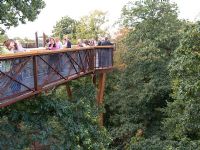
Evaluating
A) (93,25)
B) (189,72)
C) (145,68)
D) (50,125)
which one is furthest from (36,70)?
(93,25)

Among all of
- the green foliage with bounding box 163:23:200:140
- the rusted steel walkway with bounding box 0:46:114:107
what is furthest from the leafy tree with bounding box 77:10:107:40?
the rusted steel walkway with bounding box 0:46:114:107

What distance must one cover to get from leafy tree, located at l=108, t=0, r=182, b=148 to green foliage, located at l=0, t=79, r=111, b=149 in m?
8.53

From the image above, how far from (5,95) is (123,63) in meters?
15.3

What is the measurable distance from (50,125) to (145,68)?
39.3 feet

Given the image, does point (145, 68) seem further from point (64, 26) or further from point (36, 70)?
point (64, 26)

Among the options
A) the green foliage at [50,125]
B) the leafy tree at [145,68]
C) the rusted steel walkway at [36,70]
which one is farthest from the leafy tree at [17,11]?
the leafy tree at [145,68]

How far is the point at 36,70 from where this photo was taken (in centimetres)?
920

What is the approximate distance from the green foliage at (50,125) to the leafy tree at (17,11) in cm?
520

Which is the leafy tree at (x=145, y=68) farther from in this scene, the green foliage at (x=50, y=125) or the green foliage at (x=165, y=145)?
the green foliage at (x=50, y=125)

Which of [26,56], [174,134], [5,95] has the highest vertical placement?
[26,56]

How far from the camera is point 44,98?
1043cm

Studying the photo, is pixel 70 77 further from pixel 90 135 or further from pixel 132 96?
pixel 132 96

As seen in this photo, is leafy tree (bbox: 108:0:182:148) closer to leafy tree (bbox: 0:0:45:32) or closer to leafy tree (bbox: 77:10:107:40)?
leafy tree (bbox: 0:0:45:32)

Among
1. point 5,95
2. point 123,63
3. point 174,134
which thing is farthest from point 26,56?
point 123,63
